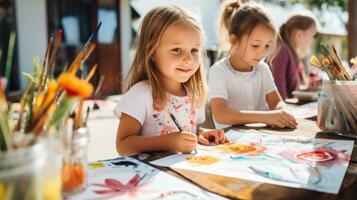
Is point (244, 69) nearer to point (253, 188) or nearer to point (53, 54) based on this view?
point (253, 188)

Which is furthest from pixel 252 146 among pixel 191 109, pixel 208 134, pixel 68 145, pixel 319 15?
pixel 319 15

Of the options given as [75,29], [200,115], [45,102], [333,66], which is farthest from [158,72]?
[75,29]

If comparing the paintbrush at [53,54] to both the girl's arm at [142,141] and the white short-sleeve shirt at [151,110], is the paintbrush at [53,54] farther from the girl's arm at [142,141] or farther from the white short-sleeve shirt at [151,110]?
the white short-sleeve shirt at [151,110]

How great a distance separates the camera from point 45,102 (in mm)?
461

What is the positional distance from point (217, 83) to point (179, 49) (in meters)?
0.50

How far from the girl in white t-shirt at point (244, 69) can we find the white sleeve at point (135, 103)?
0.37 meters

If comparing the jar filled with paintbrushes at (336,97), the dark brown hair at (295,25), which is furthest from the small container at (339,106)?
the dark brown hair at (295,25)

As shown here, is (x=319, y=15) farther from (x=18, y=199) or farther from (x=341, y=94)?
(x=18, y=199)

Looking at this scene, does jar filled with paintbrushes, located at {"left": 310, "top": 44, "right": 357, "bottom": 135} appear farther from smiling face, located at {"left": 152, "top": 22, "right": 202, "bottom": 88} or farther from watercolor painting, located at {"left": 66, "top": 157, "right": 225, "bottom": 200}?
watercolor painting, located at {"left": 66, "top": 157, "right": 225, "bottom": 200}

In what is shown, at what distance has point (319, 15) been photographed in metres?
13.3

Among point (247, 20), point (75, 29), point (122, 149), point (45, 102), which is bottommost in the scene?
point (122, 149)

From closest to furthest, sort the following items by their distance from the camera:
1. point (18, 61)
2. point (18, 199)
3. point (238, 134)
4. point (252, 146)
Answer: point (18, 199) < point (252, 146) < point (238, 134) < point (18, 61)

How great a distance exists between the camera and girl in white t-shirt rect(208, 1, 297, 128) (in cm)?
154

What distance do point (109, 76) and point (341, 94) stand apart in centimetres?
649
